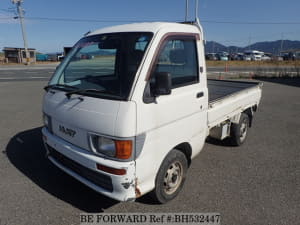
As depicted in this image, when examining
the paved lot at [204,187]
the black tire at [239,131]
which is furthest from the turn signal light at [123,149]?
the black tire at [239,131]

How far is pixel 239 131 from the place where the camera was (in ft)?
13.9

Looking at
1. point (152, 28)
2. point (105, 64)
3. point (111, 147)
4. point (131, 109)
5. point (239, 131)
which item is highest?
point (152, 28)

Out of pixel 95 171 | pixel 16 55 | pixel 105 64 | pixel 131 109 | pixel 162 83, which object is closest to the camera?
pixel 131 109

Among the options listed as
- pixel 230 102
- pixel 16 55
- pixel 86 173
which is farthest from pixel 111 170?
pixel 16 55

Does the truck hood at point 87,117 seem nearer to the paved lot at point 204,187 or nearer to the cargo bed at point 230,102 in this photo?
the paved lot at point 204,187

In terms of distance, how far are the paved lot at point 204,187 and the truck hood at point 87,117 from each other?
931mm

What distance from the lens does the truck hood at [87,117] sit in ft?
6.36

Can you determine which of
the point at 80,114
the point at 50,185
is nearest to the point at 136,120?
the point at 80,114

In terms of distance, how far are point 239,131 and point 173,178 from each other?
2.19 meters

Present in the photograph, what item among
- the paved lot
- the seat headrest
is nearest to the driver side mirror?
the seat headrest

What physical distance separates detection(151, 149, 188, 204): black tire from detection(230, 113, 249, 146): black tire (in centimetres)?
186

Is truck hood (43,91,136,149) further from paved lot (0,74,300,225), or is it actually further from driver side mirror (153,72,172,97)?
paved lot (0,74,300,225)

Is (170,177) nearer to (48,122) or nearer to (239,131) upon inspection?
(48,122)

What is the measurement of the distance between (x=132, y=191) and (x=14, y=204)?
68.3 inches
